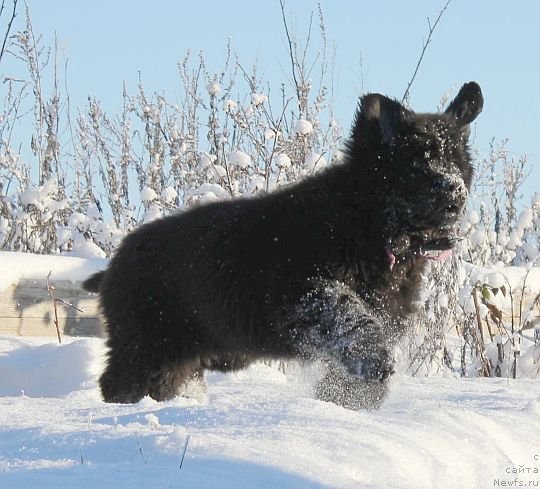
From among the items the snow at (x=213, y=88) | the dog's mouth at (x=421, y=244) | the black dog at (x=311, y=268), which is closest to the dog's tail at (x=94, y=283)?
the black dog at (x=311, y=268)

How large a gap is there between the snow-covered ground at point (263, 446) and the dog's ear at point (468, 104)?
1.67 meters

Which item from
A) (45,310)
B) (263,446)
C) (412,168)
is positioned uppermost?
(412,168)

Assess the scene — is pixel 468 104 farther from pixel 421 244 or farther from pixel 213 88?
pixel 213 88

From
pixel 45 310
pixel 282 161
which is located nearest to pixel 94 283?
pixel 45 310

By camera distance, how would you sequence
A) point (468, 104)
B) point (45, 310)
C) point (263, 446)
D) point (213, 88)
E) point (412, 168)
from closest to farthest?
1. point (263, 446)
2. point (412, 168)
3. point (468, 104)
4. point (45, 310)
5. point (213, 88)

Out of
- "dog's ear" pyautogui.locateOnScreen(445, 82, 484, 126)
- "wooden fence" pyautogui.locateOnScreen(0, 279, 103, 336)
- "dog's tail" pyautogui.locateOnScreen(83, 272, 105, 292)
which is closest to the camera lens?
"dog's ear" pyautogui.locateOnScreen(445, 82, 484, 126)

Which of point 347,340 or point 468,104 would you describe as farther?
point 468,104

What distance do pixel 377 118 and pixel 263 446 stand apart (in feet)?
8.40

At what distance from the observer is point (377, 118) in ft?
16.2

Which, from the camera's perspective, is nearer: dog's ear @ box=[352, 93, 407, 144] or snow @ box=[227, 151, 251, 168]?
Answer: dog's ear @ box=[352, 93, 407, 144]

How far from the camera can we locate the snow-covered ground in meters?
2.53

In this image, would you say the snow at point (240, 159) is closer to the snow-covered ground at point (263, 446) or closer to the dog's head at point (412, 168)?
the dog's head at point (412, 168)

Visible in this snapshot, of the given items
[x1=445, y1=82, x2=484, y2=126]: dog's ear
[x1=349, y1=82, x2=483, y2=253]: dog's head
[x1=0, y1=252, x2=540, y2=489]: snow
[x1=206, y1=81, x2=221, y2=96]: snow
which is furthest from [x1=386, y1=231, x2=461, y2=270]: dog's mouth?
[x1=206, y1=81, x2=221, y2=96]: snow

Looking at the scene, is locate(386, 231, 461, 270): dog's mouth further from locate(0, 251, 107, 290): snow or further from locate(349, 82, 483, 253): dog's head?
locate(0, 251, 107, 290): snow
